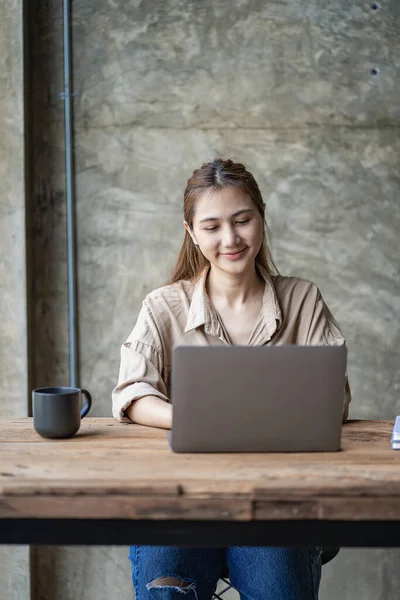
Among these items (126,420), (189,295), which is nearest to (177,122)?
(189,295)

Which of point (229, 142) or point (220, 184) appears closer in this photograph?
point (220, 184)

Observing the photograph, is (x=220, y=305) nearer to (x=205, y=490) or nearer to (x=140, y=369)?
(x=140, y=369)

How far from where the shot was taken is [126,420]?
1.87 meters

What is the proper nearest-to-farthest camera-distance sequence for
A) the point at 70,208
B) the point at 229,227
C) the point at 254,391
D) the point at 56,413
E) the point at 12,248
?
the point at 254,391
the point at 56,413
the point at 229,227
the point at 12,248
the point at 70,208

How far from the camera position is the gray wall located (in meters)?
3.19

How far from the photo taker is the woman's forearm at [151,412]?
5.78 feet

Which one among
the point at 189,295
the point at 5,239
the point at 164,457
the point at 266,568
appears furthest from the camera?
the point at 5,239

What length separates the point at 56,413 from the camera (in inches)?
64.4

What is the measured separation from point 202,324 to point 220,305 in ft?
0.29

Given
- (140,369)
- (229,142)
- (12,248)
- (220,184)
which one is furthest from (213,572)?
(229,142)

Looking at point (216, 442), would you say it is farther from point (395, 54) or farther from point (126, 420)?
point (395, 54)

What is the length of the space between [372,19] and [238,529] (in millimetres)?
2597

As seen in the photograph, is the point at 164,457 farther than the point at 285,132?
No

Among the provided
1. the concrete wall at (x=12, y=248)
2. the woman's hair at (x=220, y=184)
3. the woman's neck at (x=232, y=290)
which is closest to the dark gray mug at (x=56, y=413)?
the woman's neck at (x=232, y=290)
